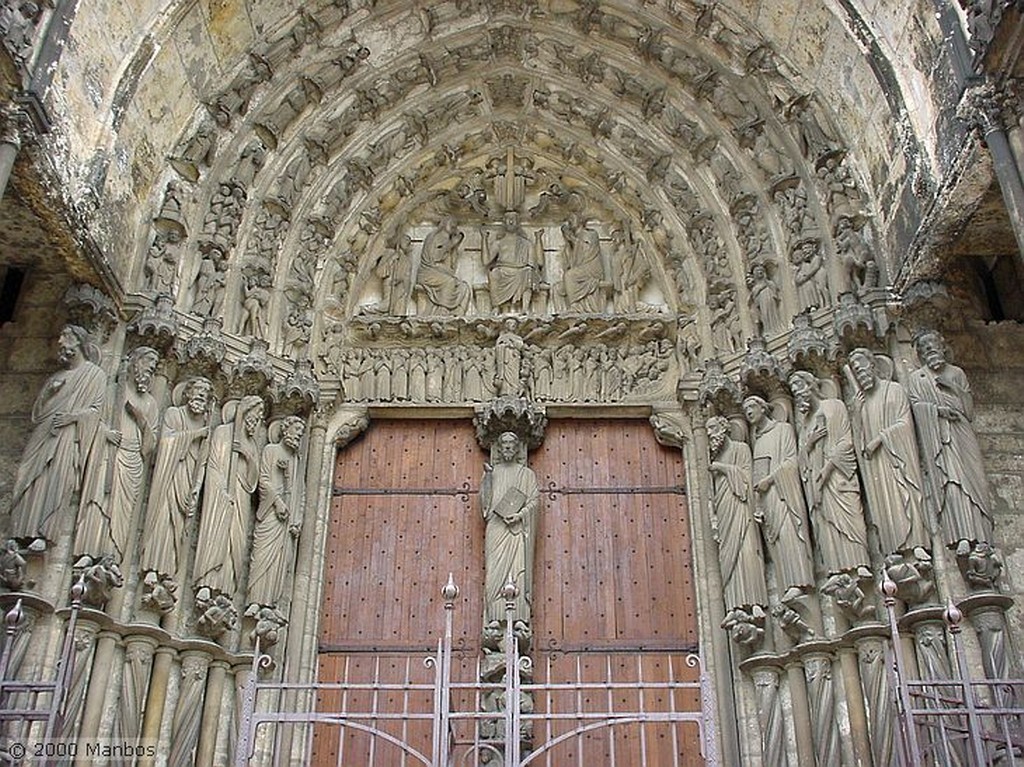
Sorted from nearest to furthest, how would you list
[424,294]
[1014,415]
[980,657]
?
[980,657]
[1014,415]
[424,294]

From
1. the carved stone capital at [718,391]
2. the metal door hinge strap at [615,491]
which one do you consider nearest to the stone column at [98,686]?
the metal door hinge strap at [615,491]

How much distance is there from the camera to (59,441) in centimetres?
634

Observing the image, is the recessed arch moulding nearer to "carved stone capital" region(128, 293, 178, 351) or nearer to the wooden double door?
"carved stone capital" region(128, 293, 178, 351)

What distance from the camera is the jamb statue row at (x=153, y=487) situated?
20.3ft

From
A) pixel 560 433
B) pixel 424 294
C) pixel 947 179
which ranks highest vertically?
pixel 424 294

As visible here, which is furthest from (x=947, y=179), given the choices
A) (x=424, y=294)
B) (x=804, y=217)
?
(x=424, y=294)

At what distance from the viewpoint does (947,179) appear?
6.08 m

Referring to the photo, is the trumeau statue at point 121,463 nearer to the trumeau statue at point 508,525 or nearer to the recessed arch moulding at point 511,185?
the recessed arch moulding at point 511,185

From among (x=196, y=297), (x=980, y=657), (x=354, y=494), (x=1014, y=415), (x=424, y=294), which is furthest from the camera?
(x=424, y=294)

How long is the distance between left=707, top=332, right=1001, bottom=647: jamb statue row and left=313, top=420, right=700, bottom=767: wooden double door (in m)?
0.69

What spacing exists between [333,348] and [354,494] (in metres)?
1.15

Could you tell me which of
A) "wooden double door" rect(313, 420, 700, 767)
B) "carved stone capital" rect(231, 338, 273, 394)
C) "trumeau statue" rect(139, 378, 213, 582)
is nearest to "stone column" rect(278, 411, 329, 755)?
"wooden double door" rect(313, 420, 700, 767)

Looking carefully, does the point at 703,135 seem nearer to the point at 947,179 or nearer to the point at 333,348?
the point at 947,179

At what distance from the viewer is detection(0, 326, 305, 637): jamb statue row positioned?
6.19 meters
